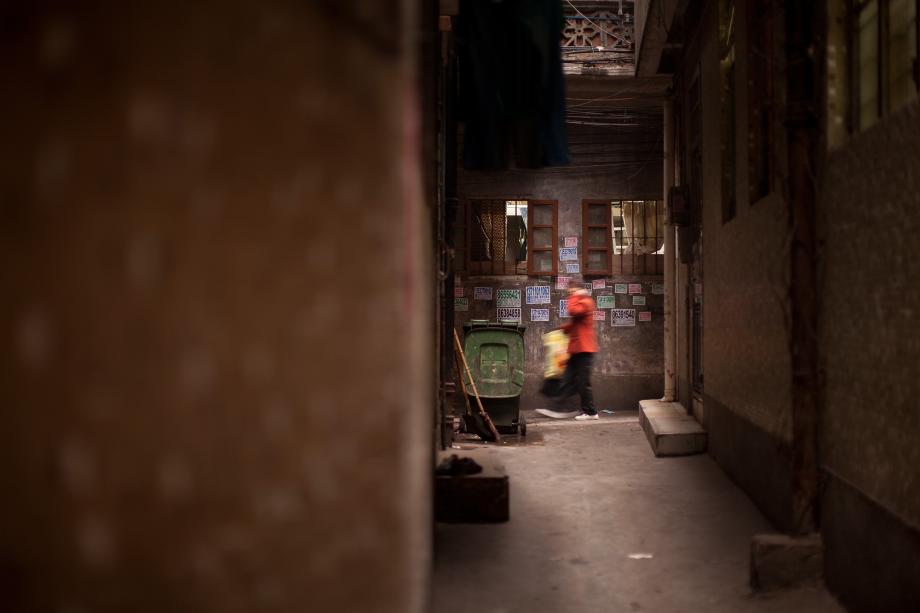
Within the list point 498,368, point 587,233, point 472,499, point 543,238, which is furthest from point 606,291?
point 472,499

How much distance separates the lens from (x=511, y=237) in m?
13.3

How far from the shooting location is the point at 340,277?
960mm

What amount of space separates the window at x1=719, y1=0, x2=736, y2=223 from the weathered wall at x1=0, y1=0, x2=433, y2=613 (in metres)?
6.22

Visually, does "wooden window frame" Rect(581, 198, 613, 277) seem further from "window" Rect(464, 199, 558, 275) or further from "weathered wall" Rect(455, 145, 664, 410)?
"window" Rect(464, 199, 558, 275)

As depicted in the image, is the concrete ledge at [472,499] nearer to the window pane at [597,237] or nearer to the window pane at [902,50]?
the window pane at [902,50]

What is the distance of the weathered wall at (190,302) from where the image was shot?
85 centimetres

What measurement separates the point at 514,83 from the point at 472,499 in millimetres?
3275

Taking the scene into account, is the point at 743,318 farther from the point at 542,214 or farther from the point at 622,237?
the point at 542,214

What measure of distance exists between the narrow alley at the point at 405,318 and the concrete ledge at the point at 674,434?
5cm

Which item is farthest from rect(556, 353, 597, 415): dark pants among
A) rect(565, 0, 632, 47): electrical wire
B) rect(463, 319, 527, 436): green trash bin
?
rect(565, 0, 632, 47): electrical wire

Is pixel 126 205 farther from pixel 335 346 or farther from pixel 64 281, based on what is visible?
pixel 335 346

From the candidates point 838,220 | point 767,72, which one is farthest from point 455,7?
point 838,220

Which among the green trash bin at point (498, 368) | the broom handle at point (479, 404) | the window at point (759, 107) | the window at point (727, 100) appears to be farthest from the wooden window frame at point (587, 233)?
the window at point (759, 107)

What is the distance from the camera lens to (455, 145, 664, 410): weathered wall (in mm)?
13180
